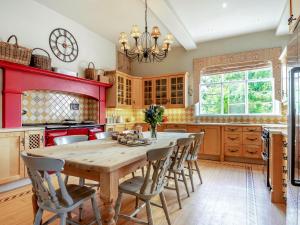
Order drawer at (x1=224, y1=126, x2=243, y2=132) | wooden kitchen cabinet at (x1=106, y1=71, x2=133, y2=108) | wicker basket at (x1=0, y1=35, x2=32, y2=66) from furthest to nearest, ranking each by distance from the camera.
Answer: wooden kitchen cabinet at (x1=106, y1=71, x2=133, y2=108) < drawer at (x1=224, y1=126, x2=243, y2=132) < wicker basket at (x1=0, y1=35, x2=32, y2=66)

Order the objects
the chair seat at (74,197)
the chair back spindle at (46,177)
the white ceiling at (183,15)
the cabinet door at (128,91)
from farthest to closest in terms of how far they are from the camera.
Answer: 1. the cabinet door at (128,91)
2. the white ceiling at (183,15)
3. the chair seat at (74,197)
4. the chair back spindle at (46,177)

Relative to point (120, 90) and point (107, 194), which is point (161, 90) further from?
point (107, 194)

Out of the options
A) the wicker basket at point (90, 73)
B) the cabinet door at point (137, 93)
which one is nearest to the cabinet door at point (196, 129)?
the cabinet door at point (137, 93)

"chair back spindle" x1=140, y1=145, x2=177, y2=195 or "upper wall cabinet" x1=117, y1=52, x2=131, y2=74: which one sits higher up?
"upper wall cabinet" x1=117, y1=52, x2=131, y2=74

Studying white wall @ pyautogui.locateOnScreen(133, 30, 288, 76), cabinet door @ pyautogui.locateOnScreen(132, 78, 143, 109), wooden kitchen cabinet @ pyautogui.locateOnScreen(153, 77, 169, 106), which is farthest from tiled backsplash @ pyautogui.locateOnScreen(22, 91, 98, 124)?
A: white wall @ pyautogui.locateOnScreen(133, 30, 288, 76)

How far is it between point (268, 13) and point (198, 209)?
3772 millimetres

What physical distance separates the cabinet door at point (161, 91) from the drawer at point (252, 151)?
2294mm

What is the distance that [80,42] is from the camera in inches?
172

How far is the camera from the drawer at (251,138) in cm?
410

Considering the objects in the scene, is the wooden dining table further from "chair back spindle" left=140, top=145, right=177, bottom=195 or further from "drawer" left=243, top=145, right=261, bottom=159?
"drawer" left=243, top=145, right=261, bottom=159

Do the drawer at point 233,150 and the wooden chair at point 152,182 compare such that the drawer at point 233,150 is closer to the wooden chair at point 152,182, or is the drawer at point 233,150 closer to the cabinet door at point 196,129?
the cabinet door at point 196,129

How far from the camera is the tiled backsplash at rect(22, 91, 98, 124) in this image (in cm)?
349

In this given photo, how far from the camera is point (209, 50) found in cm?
511

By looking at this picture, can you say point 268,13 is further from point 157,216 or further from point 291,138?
point 157,216
